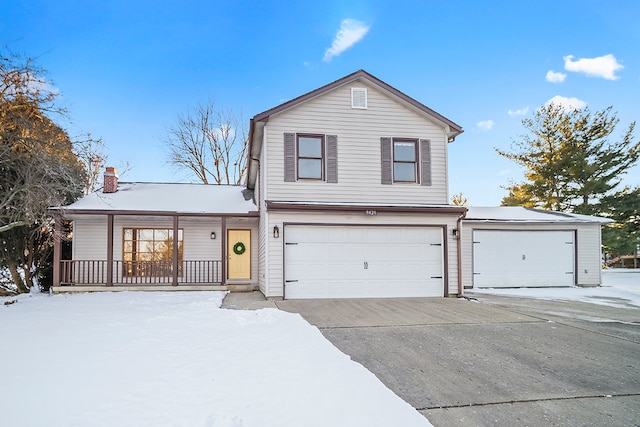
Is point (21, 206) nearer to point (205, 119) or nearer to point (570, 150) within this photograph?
point (205, 119)

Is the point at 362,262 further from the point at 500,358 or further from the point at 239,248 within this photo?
the point at 500,358

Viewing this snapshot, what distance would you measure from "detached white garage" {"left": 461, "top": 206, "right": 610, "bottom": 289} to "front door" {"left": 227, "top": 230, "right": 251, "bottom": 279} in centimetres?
755

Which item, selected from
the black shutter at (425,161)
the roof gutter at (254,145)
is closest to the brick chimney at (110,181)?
the roof gutter at (254,145)

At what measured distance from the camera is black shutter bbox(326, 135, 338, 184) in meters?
9.64

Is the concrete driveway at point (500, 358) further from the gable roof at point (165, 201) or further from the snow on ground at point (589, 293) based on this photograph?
the gable roof at point (165, 201)

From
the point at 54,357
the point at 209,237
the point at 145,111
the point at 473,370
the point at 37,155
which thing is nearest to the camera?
the point at 473,370

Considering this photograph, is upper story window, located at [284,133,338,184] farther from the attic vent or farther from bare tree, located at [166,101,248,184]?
bare tree, located at [166,101,248,184]

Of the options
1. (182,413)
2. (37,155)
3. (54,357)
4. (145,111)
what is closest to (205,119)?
(145,111)

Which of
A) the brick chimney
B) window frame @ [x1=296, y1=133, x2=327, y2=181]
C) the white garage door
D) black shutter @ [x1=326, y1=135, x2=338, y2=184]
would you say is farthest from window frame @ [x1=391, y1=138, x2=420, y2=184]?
the brick chimney

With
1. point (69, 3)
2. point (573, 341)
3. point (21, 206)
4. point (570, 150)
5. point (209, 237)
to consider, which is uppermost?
point (69, 3)

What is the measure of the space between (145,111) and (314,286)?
14067 mm

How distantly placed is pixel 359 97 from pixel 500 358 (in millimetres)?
7746

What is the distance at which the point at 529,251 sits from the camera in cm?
1209

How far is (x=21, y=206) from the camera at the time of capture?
8.18m
